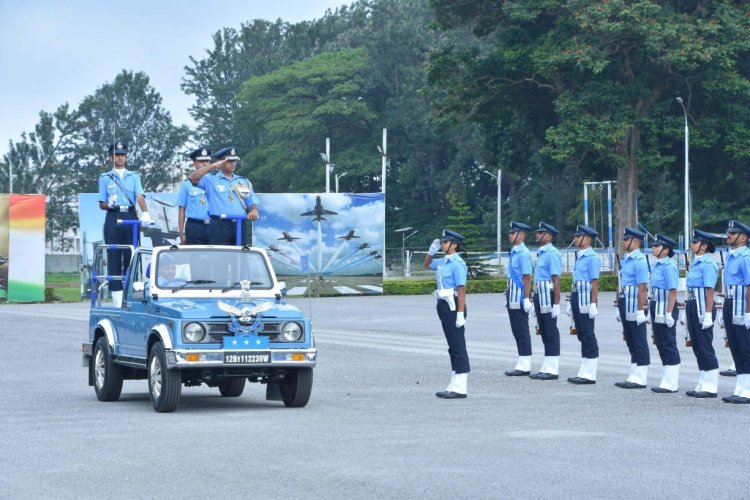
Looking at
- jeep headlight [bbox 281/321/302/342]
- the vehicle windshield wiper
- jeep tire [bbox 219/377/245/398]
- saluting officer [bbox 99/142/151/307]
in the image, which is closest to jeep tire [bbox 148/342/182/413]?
the vehicle windshield wiper

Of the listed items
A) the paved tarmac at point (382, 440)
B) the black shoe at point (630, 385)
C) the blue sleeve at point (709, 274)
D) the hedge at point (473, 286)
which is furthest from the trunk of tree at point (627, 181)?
the blue sleeve at point (709, 274)

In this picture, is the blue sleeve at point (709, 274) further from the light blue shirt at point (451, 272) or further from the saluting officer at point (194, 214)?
the saluting officer at point (194, 214)

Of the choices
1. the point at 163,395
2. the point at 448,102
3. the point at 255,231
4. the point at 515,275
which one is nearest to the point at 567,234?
the point at 448,102

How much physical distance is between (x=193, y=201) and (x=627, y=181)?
43.8 m

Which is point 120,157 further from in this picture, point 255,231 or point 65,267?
point 65,267

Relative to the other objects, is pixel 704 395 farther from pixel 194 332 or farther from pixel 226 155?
pixel 226 155

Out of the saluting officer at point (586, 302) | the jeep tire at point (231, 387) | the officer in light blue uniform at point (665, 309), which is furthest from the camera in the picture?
the saluting officer at point (586, 302)

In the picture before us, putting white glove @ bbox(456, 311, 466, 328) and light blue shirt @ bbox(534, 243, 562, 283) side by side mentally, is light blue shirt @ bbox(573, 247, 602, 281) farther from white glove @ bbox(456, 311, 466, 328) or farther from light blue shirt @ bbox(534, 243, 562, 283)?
white glove @ bbox(456, 311, 466, 328)

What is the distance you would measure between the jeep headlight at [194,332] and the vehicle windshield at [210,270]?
101 cm

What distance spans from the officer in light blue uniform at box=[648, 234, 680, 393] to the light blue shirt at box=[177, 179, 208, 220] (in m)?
5.81

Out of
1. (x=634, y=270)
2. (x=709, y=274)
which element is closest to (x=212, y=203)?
(x=634, y=270)

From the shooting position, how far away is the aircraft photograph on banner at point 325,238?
52688 mm

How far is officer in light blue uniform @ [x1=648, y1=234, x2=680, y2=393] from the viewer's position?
17.3m

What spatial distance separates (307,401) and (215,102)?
110 m
